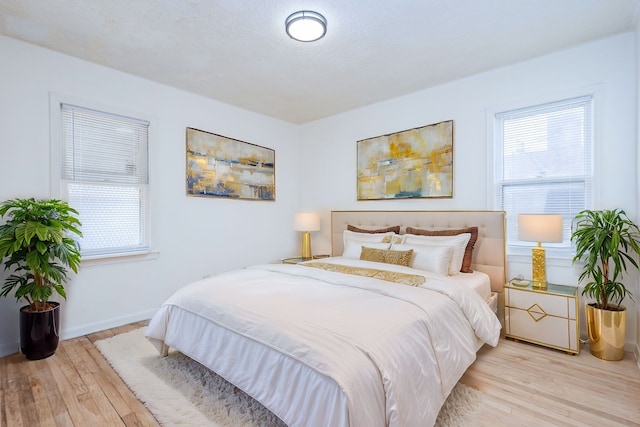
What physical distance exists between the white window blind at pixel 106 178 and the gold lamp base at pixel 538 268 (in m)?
3.91

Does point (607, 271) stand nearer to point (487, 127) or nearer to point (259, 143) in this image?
point (487, 127)

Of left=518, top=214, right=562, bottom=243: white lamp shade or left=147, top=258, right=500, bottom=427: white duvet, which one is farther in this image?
left=518, top=214, right=562, bottom=243: white lamp shade

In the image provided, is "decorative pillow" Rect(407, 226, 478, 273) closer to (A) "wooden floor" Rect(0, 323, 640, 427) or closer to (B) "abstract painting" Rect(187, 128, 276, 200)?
(A) "wooden floor" Rect(0, 323, 640, 427)

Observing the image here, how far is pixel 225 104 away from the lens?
4.09m

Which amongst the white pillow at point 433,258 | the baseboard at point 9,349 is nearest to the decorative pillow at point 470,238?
the white pillow at point 433,258

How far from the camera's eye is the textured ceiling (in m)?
2.20

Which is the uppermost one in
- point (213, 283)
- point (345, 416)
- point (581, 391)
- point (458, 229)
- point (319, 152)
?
point (319, 152)

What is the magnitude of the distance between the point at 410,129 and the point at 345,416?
10.9 ft

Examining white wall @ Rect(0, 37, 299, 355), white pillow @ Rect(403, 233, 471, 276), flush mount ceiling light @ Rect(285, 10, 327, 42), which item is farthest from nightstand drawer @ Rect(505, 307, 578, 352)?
white wall @ Rect(0, 37, 299, 355)

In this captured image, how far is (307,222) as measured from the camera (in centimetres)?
446

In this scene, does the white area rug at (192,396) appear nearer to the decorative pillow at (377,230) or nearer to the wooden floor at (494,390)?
the wooden floor at (494,390)

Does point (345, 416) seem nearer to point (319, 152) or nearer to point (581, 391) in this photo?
point (581, 391)

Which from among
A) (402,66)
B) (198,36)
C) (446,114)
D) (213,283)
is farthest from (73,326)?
(446,114)

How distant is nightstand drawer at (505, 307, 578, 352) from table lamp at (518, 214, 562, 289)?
28 cm
